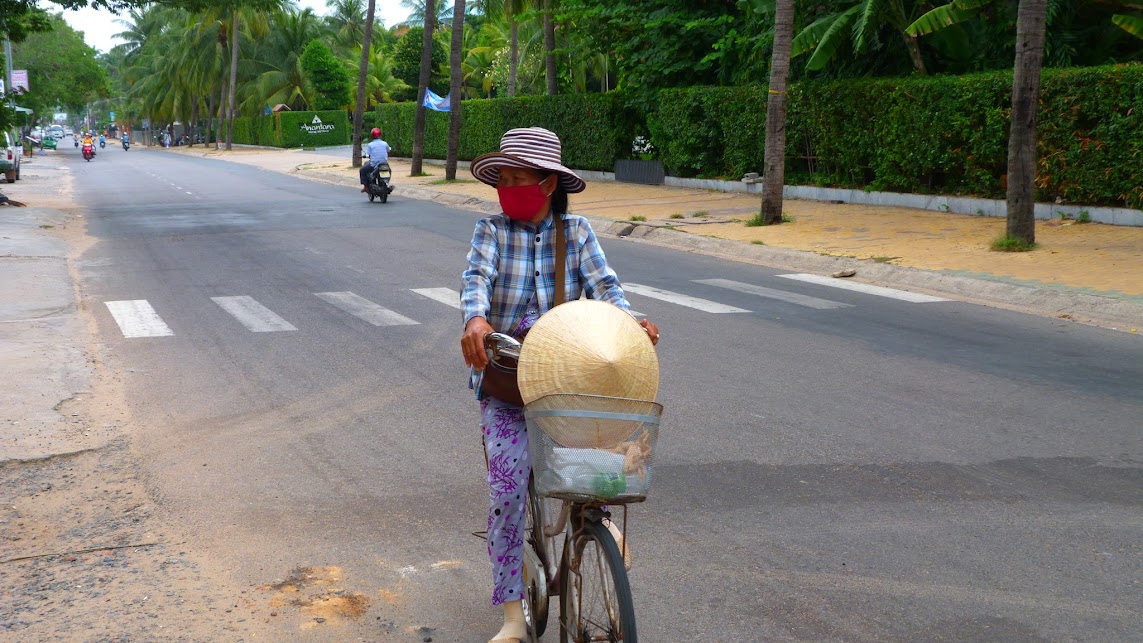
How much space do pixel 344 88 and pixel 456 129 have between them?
44514mm

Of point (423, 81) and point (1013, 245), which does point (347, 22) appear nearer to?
point (423, 81)

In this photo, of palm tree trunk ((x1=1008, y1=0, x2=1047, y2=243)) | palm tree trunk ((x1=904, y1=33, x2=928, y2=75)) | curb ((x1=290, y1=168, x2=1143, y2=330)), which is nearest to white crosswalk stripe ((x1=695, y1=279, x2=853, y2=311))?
curb ((x1=290, y1=168, x2=1143, y2=330))

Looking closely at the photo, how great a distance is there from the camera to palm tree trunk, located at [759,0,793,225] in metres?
18.8

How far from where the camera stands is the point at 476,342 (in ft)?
11.5

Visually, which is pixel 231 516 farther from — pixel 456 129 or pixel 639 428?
pixel 456 129

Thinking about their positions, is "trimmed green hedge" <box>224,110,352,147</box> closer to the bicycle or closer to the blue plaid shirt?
the blue plaid shirt

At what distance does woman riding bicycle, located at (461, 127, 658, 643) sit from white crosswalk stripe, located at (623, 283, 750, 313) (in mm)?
7645

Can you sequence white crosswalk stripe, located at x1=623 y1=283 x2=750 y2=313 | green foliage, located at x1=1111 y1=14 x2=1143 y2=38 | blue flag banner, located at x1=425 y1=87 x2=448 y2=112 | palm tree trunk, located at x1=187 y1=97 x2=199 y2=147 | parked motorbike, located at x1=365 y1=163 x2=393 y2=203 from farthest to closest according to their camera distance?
palm tree trunk, located at x1=187 y1=97 x2=199 y2=147
blue flag banner, located at x1=425 y1=87 x2=448 y2=112
parked motorbike, located at x1=365 y1=163 x2=393 y2=203
green foliage, located at x1=1111 y1=14 x2=1143 y2=38
white crosswalk stripe, located at x1=623 y1=283 x2=750 y2=313

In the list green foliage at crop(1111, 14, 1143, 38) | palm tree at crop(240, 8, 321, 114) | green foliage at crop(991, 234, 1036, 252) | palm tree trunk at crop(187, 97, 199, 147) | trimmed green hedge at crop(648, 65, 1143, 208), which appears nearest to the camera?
green foliage at crop(991, 234, 1036, 252)

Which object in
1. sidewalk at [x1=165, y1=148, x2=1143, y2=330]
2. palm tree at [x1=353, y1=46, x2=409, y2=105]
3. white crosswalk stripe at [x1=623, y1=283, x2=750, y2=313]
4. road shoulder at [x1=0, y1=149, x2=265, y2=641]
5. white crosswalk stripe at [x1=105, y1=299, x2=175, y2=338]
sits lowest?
road shoulder at [x1=0, y1=149, x2=265, y2=641]

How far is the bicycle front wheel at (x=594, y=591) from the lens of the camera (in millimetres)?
3139

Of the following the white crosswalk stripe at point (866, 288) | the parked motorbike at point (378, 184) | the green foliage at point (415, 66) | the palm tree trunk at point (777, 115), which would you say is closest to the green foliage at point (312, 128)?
the green foliage at point (415, 66)

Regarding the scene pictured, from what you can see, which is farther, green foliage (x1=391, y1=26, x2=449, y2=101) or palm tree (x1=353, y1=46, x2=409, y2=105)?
palm tree (x1=353, y1=46, x2=409, y2=105)

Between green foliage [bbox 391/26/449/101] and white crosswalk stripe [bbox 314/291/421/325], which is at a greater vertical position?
green foliage [bbox 391/26/449/101]
